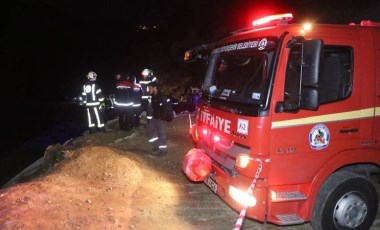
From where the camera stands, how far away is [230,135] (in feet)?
15.3

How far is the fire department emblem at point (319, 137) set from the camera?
4348 mm

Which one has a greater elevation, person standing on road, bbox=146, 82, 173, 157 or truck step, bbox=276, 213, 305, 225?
person standing on road, bbox=146, 82, 173, 157

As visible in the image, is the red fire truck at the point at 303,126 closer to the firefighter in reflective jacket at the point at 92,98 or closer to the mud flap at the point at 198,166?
the mud flap at the point at 198,166

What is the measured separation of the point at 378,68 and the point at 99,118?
850 cm

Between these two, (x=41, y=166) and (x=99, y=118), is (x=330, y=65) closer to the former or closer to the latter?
(x=41, y=166)

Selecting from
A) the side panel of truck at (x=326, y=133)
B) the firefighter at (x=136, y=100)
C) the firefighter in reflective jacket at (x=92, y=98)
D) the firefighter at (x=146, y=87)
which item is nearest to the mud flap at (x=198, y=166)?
the side panel of truck at (x=326, y=133)

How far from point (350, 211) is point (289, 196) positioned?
98cm

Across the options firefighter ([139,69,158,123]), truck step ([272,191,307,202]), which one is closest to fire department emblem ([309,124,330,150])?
truck step ([272,191,307,202])

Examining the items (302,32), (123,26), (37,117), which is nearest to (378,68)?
(302,32)

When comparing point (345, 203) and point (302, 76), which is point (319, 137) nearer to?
point (302, 76)

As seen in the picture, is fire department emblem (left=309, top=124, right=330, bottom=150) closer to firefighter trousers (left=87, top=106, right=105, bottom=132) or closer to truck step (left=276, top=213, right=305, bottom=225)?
truck step (left=276, top=213, right=305, bottom=225)

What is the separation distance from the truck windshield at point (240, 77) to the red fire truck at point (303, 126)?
18 millimetres

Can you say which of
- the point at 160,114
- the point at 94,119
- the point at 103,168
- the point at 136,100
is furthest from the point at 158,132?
the point at 136,100

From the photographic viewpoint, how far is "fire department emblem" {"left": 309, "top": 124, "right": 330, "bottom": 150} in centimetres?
435
